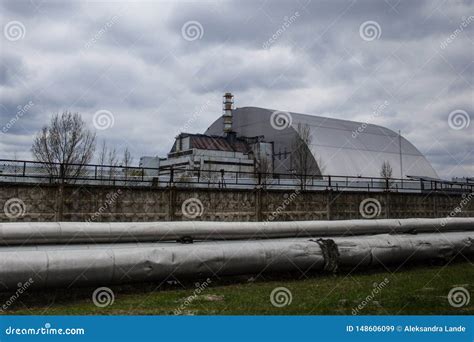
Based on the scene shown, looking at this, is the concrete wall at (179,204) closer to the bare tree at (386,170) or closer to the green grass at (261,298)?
the green grass at (261,298)

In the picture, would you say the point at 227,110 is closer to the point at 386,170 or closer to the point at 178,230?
the point at 386,170

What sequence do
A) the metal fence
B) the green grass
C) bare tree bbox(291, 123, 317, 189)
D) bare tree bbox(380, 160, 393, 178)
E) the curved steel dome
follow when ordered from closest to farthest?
the green grass, the metal fence, bare tree bbox(291, 123, 317, 189), the curved steel dome, bare tree bbox(380, 160, 393, 178)

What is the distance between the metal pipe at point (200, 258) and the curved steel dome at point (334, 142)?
35533mm

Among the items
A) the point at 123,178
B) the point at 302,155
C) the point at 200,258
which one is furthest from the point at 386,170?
A: the point at 200,258

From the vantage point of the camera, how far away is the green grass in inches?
208

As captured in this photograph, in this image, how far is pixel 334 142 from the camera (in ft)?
162

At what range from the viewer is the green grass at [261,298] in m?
5.28

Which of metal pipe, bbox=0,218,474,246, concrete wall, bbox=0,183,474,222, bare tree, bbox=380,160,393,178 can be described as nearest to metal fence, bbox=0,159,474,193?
concrete wall, bbox=0,183,474,222

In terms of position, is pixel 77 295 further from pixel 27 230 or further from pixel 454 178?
pixel 454 178

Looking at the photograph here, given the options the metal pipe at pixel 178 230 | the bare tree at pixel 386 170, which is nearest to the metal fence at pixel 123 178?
the metal pipe at pixel 178 230

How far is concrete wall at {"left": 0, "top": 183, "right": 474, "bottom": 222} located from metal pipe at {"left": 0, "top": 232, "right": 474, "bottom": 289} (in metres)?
6.83

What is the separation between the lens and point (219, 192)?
51.5ft

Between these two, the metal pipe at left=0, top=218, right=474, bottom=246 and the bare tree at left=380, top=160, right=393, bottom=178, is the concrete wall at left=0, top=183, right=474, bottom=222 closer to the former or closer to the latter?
the metal pipe at left=0, top=218, right=474, bottom=246

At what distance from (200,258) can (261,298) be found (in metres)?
1.16
